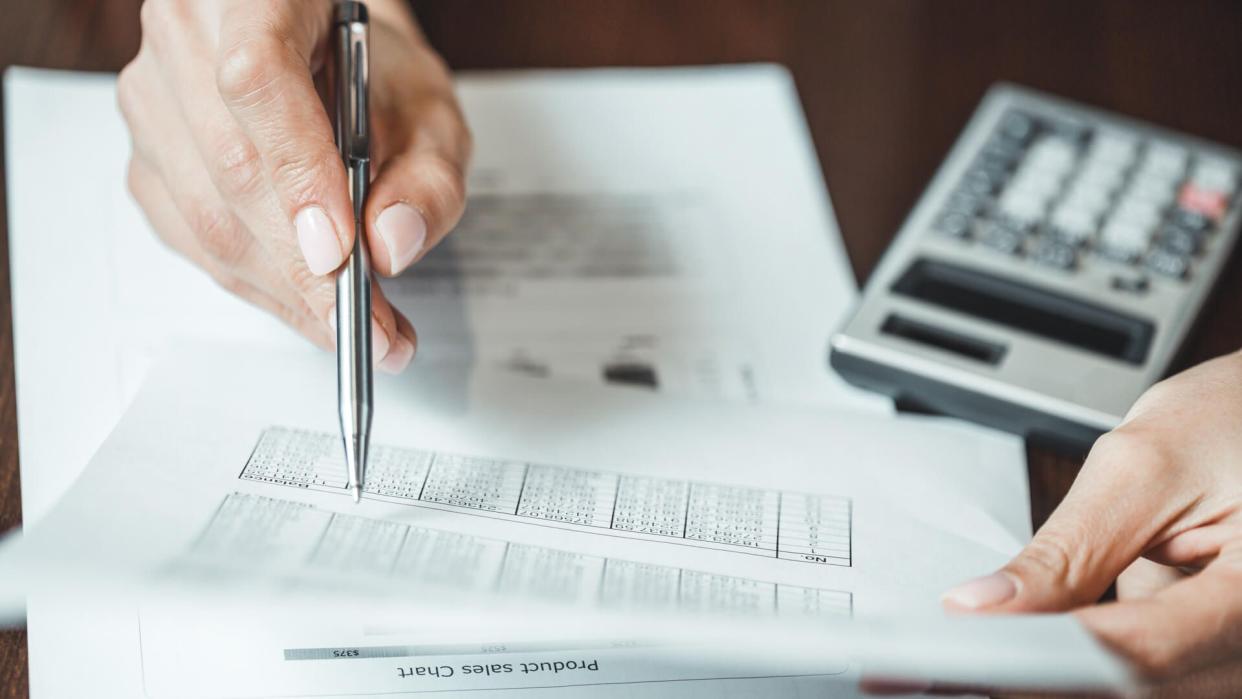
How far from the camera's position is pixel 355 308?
347 mm

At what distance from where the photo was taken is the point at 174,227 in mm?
427

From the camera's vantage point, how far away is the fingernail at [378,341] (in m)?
0.35

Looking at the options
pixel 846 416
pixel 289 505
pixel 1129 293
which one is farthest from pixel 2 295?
pixel 1129 293

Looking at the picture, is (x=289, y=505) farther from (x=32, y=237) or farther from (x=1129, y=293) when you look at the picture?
(x=1129, y=293)

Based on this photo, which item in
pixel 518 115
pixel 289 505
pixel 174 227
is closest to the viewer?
pixel 289 505

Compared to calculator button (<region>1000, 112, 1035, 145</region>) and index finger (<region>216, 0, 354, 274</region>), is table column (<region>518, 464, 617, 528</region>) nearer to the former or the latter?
index finger (<region>216, 0, 354, 274</region>)

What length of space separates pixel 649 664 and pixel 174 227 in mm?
239

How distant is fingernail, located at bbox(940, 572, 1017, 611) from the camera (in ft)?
0.95

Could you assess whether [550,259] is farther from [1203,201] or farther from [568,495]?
[1203,201]

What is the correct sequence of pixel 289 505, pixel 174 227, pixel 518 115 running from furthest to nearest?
pixel 518 115 → pixel 174 227 → pixel 289 505

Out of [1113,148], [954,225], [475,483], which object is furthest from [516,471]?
[1113,148]

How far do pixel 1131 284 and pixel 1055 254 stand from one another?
0.10ft

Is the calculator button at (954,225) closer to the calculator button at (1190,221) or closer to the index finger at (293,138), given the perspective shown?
the calculator button at (1190,221)

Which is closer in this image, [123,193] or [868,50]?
[123,193]
